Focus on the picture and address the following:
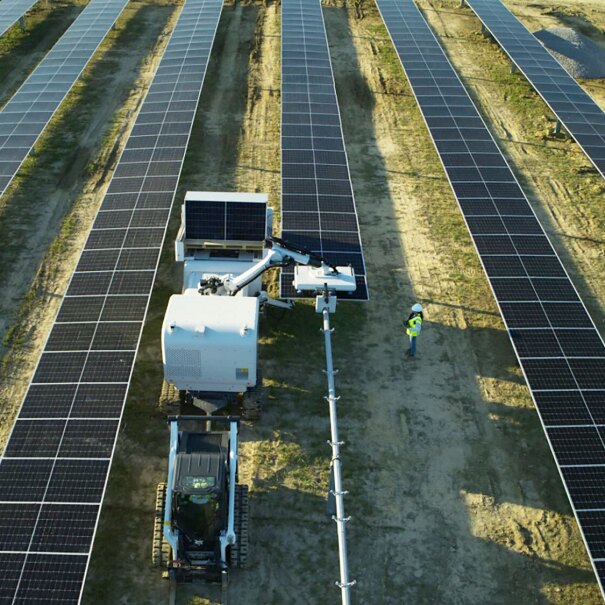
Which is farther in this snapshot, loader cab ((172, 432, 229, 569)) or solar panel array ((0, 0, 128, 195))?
solar panel array ((0, 0, 128, 195))

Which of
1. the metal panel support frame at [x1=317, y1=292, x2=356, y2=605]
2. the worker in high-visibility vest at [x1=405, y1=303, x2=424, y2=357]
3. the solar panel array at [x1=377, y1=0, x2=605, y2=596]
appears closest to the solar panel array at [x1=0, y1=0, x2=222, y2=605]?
the metal panel support frame at [x1=317, y1=292, x2=356, y2=605]

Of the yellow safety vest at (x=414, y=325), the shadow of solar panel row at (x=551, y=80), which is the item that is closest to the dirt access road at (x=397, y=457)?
the yellow safety vest at (x=414, y=325)

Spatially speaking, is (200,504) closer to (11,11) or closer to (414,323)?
(414,323)

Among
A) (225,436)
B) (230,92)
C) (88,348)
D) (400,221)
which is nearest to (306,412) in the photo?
(225,436)

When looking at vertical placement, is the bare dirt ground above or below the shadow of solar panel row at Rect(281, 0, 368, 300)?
below

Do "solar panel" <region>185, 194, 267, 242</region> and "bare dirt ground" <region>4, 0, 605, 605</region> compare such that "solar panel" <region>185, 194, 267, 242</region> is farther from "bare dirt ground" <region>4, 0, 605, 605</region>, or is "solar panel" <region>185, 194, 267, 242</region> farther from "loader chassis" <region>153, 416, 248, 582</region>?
"loader chassis" <region>153, 416, 248, 582</region>

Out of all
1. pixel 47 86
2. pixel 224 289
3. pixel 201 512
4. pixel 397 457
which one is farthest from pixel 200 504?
pixel 47 86
